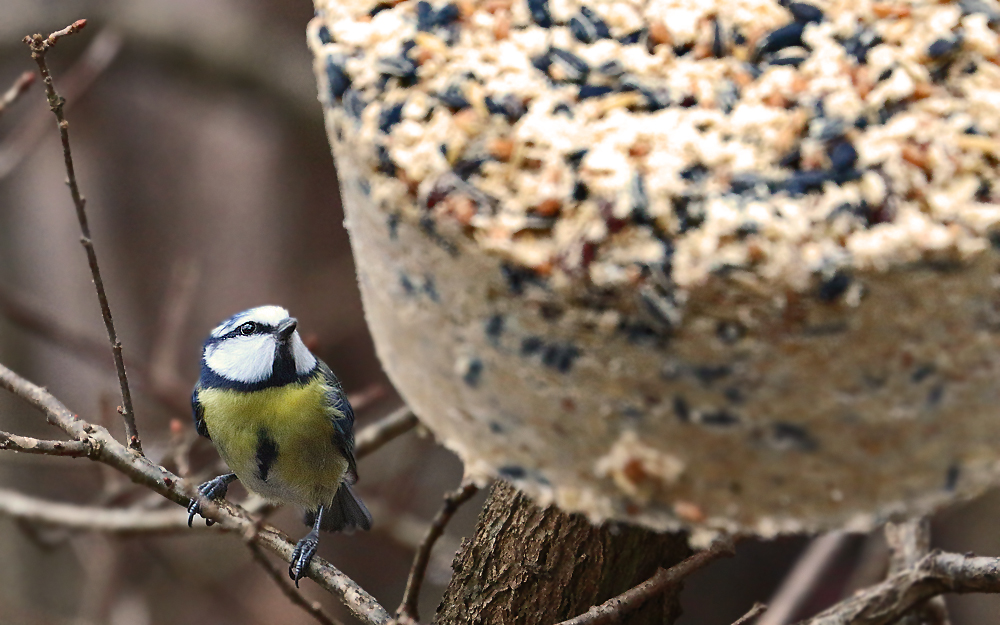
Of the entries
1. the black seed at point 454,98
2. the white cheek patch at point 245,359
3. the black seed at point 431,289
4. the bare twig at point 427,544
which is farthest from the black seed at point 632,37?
the white cheek patch at point 245,359

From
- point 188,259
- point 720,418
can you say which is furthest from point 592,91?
point 188,259

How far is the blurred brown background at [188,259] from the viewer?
117 inches

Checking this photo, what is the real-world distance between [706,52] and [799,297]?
9.2 inches

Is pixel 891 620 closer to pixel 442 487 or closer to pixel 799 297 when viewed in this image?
pixel 799 297

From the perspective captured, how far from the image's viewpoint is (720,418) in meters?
0.65

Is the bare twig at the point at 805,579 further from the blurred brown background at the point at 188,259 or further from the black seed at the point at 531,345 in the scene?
the black seed at the point at 531,345

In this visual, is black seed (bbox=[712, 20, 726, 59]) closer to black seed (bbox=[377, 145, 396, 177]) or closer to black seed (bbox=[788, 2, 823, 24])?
black seed (bbox=[788, 2, 823, 24])

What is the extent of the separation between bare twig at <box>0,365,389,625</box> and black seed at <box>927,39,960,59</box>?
871 millimetres

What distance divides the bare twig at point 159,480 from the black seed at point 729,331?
706mm

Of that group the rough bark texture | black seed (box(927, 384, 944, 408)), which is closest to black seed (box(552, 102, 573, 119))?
black seed (box(927, 384, 944, 408))

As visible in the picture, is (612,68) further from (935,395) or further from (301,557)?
(301,557)

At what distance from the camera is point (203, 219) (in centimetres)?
346

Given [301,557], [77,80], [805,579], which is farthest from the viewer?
[77,80]

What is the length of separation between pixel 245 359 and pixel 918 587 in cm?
104
